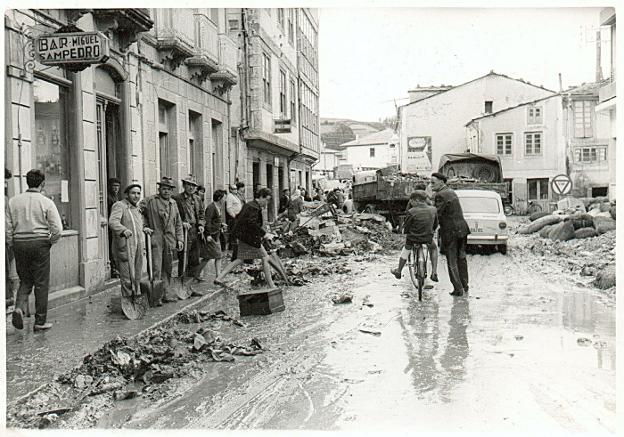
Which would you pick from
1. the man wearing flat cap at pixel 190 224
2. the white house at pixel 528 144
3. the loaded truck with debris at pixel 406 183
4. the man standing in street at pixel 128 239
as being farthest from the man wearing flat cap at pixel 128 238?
the white house at pixel 528 144

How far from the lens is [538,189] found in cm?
4691

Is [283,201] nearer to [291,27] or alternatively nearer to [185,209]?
[291,27]

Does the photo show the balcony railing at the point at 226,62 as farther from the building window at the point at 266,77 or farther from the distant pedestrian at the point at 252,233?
the distant pedestrian at the point at 252,233

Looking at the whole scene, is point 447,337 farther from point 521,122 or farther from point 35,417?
point 521,122

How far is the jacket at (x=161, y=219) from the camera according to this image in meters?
10.1

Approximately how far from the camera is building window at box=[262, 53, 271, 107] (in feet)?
85.3

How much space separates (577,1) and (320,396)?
371cm

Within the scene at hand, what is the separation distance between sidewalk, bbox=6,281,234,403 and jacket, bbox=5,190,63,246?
1.09 metres

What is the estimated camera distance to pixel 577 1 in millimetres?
5684

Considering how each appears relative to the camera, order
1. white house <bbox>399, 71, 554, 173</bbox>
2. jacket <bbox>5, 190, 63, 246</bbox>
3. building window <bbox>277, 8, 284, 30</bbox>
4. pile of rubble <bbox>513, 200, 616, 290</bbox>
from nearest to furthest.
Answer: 1. jacket <bbox>5, 190, 63, 246</bbox>
2. pile of rubble <bbox>513, 200, 616, 290</bbox>
3. building window <bbox>277, 8, 284, 30</bbox>
4. white house <bbox>399, 71, 554, 173</bbox>

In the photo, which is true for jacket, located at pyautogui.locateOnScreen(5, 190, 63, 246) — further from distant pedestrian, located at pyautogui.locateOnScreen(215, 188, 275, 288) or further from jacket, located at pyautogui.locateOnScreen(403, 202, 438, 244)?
jacket, located at pyautogui.locateOnScreen(403, 202, 438, 244)

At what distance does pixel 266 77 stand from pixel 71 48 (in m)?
18.3

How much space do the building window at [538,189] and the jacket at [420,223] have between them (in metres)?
37.8

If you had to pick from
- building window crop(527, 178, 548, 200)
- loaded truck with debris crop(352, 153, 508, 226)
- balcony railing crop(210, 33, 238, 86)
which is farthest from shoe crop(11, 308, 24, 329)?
building window crop(527, 178, 548, 200)
